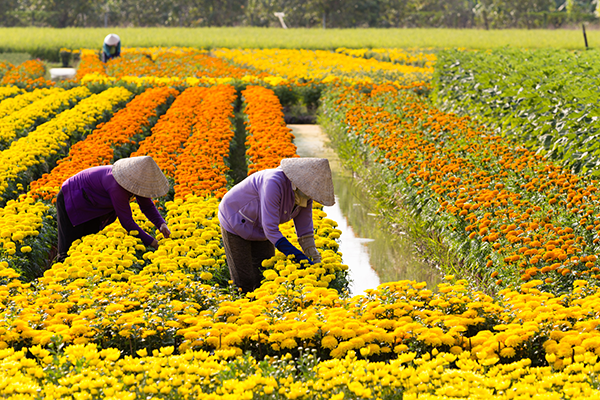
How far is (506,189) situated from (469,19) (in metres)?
63.6

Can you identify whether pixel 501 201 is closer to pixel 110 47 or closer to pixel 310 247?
pixel 310 247

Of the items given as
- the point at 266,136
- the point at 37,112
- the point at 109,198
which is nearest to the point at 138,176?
the point at 109,198

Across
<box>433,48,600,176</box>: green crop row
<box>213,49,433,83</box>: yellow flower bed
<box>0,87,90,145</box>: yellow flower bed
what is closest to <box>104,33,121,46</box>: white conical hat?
<box>213,49,433,83</box>: yellow flower bed

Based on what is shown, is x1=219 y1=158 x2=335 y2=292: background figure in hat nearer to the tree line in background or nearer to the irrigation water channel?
the irrigation water channel

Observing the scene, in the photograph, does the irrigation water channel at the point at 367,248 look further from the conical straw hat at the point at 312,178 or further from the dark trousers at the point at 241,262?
the conical straw hat at the point at 312,178

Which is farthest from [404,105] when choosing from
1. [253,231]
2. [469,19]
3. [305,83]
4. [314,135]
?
[469,19]

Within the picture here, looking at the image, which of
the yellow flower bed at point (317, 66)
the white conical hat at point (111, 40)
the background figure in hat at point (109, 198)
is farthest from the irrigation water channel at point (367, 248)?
the white conical hat at point (111, 40)

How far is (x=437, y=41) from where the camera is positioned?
33.6 m

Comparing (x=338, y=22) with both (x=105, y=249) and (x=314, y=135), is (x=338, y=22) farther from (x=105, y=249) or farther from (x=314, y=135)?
(x=105, y=249)

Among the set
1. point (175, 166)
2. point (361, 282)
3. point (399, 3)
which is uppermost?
point (399, 3)

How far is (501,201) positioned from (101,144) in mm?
Answer: 5574

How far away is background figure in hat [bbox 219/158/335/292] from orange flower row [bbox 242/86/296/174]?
286 centimetres

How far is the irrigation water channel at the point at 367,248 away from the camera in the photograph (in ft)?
21.3

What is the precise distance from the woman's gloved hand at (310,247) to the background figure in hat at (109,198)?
1330 millimetres
